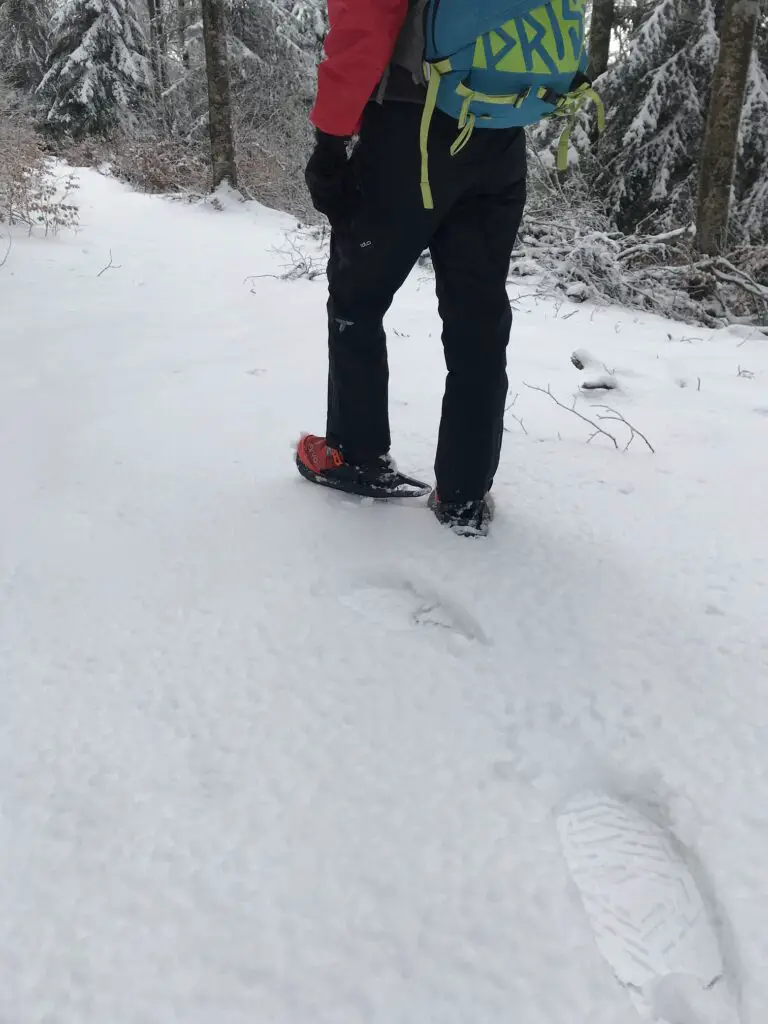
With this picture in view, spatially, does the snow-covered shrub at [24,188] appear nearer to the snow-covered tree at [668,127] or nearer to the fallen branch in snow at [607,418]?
the fallen branch in snow at [607,418]

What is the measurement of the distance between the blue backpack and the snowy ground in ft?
3.04

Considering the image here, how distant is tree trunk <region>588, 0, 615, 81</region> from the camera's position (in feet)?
31.2

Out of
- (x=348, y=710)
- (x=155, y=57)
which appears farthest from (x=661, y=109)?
(x=155, y=57)

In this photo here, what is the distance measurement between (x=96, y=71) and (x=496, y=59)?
17.7 m

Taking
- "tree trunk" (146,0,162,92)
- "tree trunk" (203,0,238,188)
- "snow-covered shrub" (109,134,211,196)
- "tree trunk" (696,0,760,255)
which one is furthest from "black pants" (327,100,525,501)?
"tree trunk" (146,0,162,92)

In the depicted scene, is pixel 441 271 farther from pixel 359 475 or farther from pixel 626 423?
pixel 626 423

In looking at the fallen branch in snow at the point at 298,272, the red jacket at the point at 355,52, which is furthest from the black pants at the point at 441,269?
the fallen branch in snow at the point at 298,272

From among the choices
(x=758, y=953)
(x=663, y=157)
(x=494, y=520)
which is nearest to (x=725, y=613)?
(x=494, y=520)

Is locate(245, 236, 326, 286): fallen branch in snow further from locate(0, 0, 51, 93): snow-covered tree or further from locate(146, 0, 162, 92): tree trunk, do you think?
locate(0, 0, 51, 93): snow-covered tree

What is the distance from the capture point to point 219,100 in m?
8.95

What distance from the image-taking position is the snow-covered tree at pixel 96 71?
15.0 m

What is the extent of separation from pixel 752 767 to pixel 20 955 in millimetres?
1122

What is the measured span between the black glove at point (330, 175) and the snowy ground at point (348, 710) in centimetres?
78

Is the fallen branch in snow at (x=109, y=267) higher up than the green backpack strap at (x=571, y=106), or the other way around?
the green backpack strap at (x=571, y=106)
